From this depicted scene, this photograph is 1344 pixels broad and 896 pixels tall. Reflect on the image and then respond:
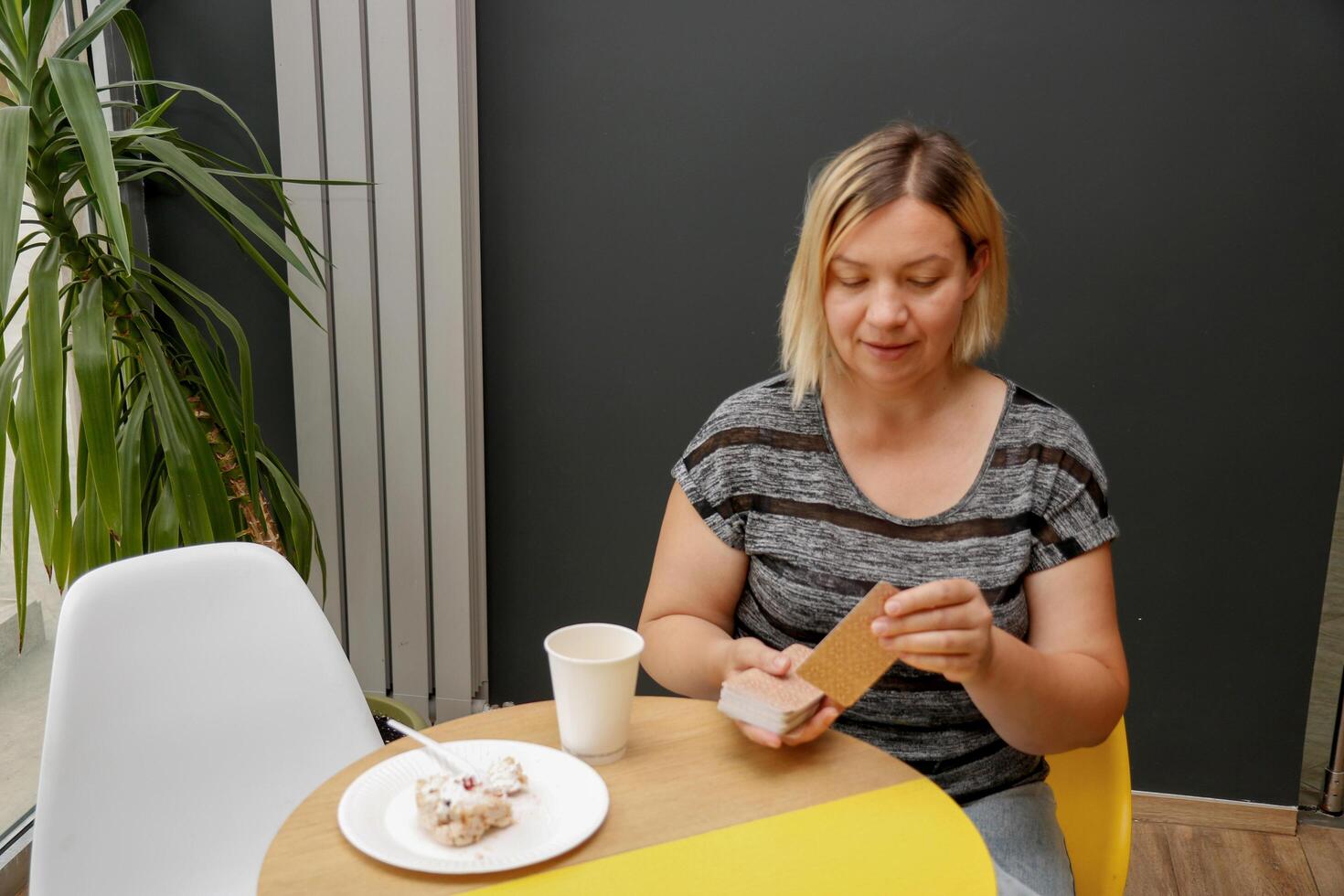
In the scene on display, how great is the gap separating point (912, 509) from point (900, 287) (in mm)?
282

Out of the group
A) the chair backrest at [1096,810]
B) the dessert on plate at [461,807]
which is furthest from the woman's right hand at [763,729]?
the chair backrest at [1096,810]

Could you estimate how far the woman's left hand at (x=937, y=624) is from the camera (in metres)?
0.99

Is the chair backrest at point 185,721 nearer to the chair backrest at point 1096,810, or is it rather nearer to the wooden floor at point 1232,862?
the chair backrest at point 1096,810

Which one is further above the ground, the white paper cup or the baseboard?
the white paper cup

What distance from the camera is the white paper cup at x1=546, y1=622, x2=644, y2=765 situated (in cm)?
101

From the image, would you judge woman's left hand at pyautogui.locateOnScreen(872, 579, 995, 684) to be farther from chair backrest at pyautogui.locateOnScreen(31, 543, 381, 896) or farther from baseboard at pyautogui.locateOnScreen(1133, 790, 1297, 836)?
baseboard at pyautogui.locateOnScreen(1133, 790, 1297, 836)

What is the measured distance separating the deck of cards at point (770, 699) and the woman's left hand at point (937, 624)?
0.36 ft

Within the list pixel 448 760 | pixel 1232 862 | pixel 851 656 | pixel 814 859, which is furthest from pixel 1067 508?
pixel 1232 862

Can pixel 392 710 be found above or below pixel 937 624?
below

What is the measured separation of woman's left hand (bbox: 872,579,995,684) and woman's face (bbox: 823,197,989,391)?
1.31 ft

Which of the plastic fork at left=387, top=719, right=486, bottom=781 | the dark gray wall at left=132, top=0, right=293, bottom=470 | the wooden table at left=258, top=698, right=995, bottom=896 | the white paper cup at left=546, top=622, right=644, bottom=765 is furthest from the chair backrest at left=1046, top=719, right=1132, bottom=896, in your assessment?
the dark gray wall at left=132, top=0, right=293, bottom=470

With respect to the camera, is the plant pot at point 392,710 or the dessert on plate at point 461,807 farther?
the plant pot at point 392,710

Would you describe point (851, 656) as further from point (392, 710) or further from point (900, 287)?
point (392, 710)

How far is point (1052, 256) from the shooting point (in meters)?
2.23
